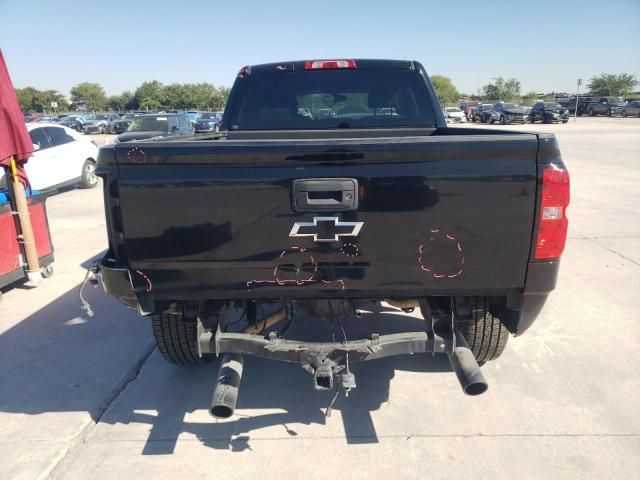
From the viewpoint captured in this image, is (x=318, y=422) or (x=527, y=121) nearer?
(x=318, y=422)

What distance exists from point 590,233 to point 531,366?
455cm

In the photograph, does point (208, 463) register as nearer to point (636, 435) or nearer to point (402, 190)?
point (402, 190)

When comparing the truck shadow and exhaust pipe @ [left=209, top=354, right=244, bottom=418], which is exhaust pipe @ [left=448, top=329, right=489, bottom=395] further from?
exhaust pipe @ [left=209, top=354, right=244, bottom=418]

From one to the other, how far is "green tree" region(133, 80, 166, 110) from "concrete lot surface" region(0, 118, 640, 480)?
88704mm

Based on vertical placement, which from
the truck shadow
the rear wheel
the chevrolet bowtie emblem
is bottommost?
the truck shadow

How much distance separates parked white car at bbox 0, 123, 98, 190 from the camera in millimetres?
10172

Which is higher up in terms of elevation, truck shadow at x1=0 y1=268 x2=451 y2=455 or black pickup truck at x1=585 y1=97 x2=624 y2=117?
black pickup truck at x1=585 y1=97 x2=624 y2=117

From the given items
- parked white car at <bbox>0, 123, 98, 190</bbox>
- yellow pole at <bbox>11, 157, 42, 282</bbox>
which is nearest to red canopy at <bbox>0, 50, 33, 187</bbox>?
yellow pole at <bbox>11, 157, 42, 282</bbox>

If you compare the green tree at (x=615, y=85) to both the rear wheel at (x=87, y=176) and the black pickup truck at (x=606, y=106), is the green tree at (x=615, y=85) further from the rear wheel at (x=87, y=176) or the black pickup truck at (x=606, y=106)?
the rear wheel at (x=87, y=176)

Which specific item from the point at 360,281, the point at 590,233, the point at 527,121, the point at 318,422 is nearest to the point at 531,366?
the point at 318,422

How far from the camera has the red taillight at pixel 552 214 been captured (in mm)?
2205

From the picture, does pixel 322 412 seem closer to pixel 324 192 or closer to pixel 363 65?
pixel 324 192

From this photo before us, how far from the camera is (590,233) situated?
23.7 feet

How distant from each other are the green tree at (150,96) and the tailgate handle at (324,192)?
90214 mm
